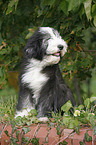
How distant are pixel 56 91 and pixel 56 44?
0.47 m

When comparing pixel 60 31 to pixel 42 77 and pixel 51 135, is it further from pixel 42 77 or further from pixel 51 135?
pixel 51 135

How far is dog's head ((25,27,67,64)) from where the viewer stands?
78.0 inches

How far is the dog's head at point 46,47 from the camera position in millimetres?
1981

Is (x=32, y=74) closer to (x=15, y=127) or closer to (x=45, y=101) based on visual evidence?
(x=45, y=101)

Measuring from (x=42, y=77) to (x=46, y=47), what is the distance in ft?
0.97

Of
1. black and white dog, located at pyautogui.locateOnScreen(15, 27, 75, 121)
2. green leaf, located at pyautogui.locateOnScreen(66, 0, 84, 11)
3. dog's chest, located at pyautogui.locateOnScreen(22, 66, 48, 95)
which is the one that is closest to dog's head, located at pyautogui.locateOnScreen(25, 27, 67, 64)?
black and white dog, located at pyautogui.locateOnScreen(15, 27, 75, 121)

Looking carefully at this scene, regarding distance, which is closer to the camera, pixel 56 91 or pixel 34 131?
pixel 34 131

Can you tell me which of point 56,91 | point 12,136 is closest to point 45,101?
point 56,91

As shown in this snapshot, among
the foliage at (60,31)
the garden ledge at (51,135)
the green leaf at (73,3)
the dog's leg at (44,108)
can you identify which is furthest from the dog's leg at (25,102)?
the green leaf at (73,3)

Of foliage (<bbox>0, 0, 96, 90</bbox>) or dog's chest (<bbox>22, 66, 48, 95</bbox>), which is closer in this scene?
dog's chest (<bbox>22, 66, 48, 95</bbox>)

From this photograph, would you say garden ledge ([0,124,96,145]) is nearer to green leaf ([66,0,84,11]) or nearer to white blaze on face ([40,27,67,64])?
white blaze on face ([40,27,67,64])

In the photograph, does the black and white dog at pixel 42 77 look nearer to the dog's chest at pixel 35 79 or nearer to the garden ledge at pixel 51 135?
the dog's chest at pixel 35 79

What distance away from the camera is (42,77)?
7.02ft

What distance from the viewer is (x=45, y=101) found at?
2.12m
